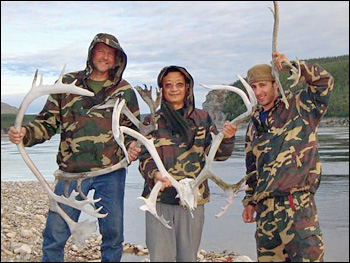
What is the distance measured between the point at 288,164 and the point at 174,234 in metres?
1.14

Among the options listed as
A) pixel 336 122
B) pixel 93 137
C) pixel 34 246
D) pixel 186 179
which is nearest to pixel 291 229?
pixel 186 179

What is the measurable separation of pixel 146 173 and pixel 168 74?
0.90 meters

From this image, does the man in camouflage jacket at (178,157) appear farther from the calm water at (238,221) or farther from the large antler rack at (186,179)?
the calm water at (238,221)

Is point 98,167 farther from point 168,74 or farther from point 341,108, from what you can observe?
point 341,108

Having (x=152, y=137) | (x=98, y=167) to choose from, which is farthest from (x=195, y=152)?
(x=98, y=167)

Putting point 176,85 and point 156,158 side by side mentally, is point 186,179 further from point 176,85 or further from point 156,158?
point 176,85

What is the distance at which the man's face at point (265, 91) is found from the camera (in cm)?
431

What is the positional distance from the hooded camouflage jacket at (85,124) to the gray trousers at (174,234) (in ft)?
2.70

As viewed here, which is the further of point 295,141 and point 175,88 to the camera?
point 175,88

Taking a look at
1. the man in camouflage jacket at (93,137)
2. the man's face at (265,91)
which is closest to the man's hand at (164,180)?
the man in camouflage jacket at (93,137)

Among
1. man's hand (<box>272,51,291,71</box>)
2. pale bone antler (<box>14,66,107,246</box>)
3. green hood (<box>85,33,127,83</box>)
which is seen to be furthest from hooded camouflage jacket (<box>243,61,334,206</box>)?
pale bone antler (<box>14,66,107,246</box>)

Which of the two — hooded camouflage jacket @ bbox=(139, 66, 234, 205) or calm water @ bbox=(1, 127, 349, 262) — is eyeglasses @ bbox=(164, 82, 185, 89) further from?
calm water @ bbox=(1, 127, 349, 262)

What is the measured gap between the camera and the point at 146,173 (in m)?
4.40

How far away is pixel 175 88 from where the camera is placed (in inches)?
171
